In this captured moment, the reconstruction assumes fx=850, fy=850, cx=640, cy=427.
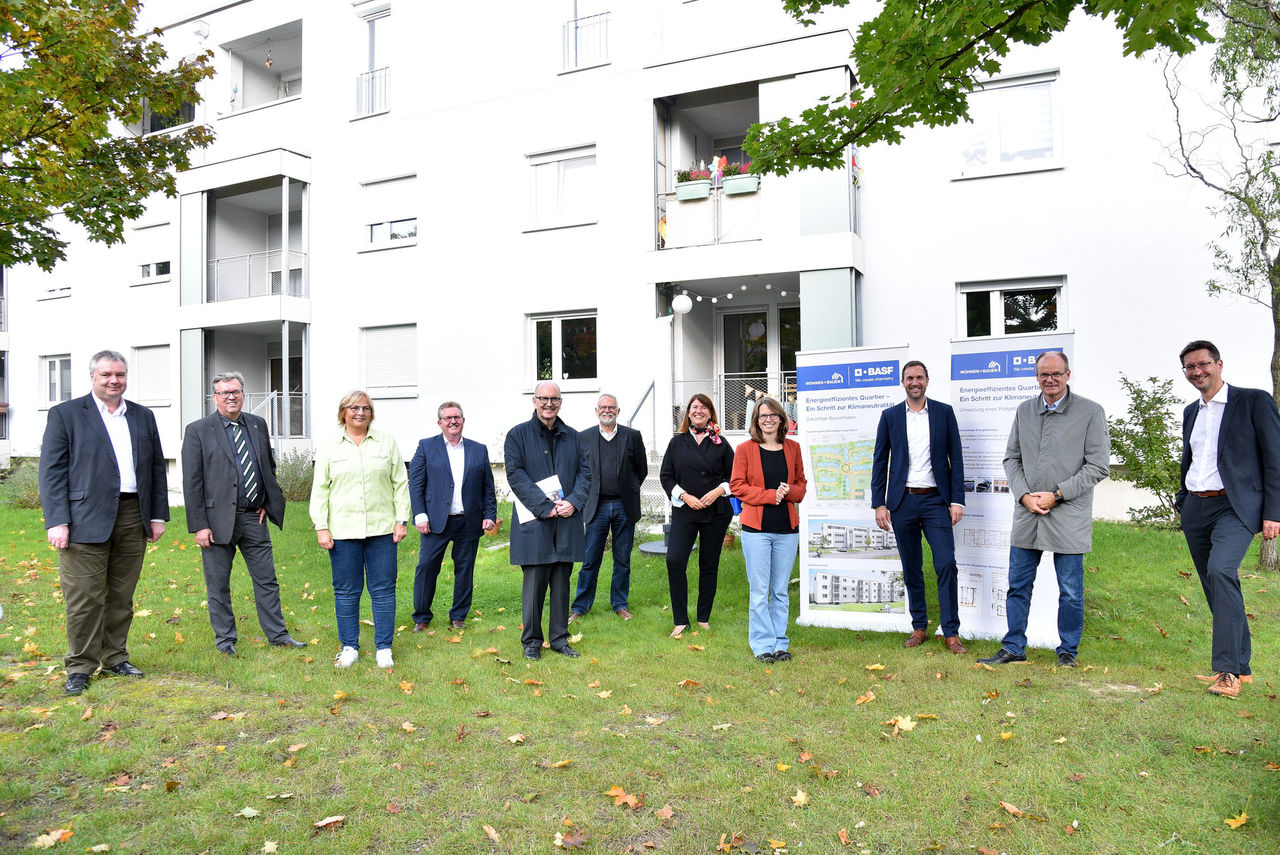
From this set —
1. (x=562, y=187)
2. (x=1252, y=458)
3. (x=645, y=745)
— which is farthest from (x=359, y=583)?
(x=562, y=187)

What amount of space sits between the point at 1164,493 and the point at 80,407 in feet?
35.5

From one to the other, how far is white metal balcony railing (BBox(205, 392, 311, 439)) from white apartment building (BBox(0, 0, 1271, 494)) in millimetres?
87

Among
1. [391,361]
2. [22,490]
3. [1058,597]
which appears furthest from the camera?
[22,490]

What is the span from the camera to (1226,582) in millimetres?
5109

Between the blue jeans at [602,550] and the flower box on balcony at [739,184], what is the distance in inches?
297

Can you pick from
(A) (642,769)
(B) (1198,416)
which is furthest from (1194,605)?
(A) (642,769)

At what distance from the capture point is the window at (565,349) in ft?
50.1

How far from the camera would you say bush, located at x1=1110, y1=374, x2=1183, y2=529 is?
980cm

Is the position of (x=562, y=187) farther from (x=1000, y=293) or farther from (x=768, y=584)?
(x=768, y=584)

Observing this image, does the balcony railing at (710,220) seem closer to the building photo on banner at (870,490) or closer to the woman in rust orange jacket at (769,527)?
the building photo on banner at (870,490)

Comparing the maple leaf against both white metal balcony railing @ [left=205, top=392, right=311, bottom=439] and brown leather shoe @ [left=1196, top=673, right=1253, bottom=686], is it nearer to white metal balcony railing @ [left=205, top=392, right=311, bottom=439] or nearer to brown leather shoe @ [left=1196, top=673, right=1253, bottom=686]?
brown leather shoe @ [left=1196, top=673, right=1253, bottom=686]

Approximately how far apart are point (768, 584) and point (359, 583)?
9.88 feet

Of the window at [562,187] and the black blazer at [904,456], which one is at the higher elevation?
the window at [562,187]

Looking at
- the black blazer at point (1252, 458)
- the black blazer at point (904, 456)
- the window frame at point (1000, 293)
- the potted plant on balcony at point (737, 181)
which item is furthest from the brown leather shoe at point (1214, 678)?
the potted plant on balcony at point (737, 181)
